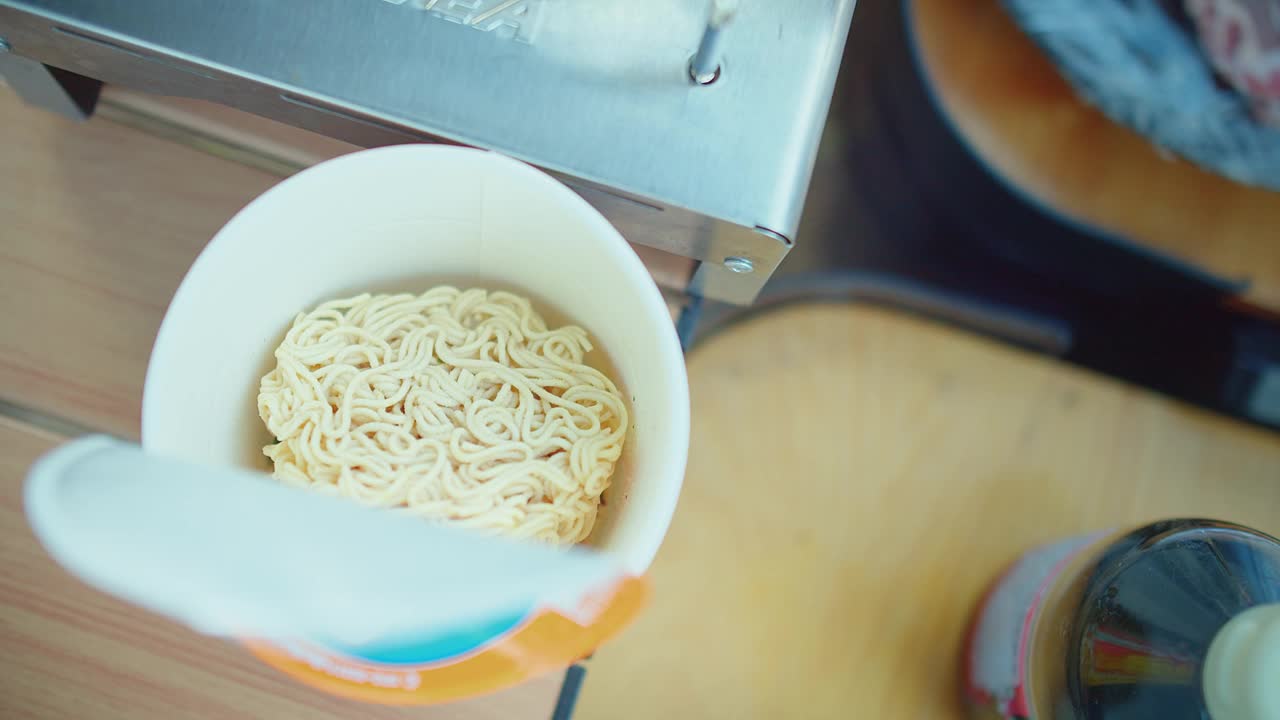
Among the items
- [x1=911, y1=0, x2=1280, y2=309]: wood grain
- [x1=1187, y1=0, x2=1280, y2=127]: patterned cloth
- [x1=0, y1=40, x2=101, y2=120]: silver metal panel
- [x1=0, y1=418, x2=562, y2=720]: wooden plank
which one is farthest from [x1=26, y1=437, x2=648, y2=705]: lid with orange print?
[x1=1187, y1=0, x2=1280, y2=127]: patterned cloth

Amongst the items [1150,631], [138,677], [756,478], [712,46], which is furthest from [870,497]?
[138,677]

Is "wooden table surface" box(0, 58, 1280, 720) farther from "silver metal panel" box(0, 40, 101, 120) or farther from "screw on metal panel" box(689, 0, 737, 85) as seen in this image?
"screw on metal panel" box(689, 0, 737, 85)

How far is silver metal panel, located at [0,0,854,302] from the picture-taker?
343 millimetres

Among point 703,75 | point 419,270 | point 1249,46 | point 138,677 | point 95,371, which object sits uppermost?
point 1249,46

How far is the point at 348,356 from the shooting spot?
362 millimetres

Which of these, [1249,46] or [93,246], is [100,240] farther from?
[1249,46]

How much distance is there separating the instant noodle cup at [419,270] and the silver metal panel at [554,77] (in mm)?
31

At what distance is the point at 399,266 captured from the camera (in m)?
0.38

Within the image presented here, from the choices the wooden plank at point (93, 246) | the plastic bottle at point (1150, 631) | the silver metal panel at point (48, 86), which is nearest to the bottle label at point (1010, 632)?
the plastic bottle at point (1150, 631)

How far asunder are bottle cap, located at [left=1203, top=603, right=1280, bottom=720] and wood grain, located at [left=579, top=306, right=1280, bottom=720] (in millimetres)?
156

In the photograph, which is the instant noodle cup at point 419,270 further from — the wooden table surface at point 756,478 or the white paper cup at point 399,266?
the wooden table surface at point 756,478

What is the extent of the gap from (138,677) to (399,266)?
0.22 meters

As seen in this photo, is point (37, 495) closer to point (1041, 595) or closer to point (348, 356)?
point (348, 356)

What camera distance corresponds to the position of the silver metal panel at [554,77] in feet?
1.13
